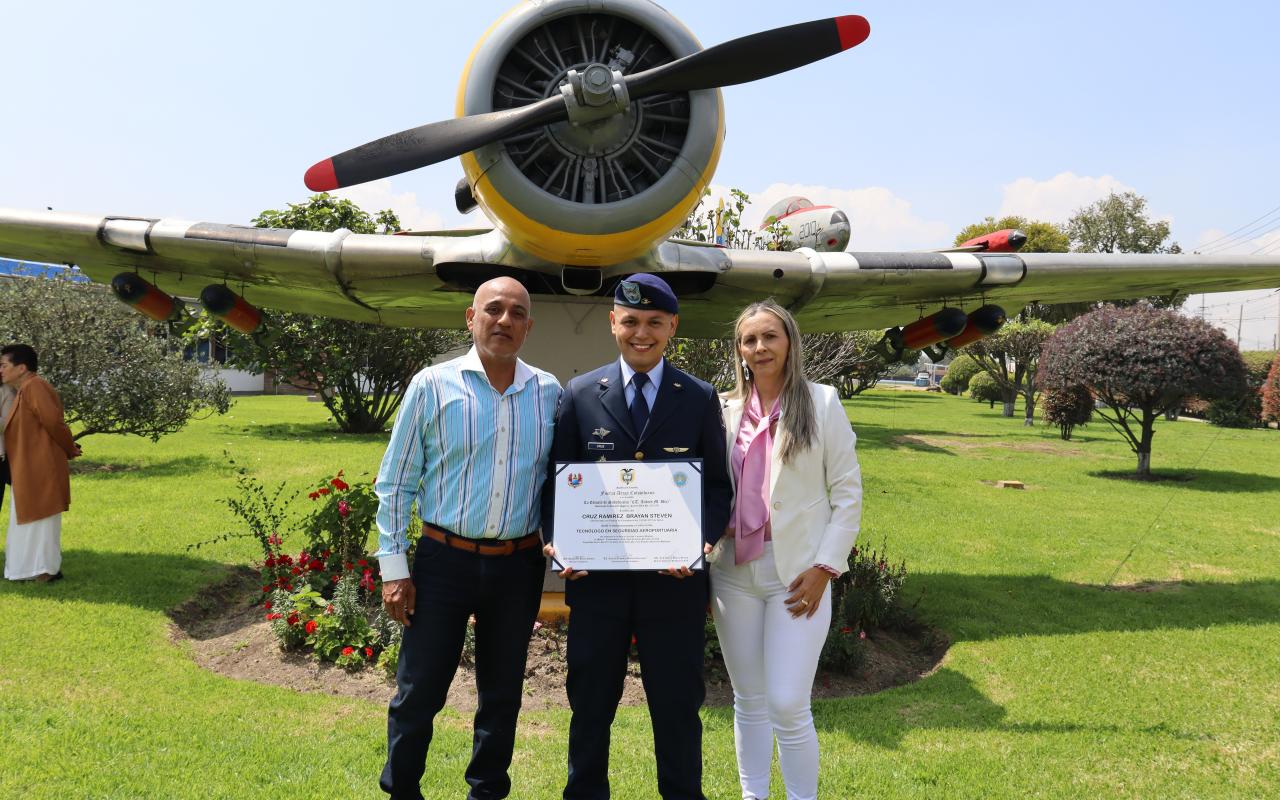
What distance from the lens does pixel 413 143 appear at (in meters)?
4.93

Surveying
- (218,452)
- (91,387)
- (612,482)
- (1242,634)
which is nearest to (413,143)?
(612,482)

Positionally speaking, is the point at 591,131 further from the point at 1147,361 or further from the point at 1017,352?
the point at 1017,352

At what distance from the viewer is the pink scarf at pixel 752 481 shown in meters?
3.04

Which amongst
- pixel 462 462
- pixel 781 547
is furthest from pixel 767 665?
pixel 462 462

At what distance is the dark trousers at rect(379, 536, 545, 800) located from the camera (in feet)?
9.98

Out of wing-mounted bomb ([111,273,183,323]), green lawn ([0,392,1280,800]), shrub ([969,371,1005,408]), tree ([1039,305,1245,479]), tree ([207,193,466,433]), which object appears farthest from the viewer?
shrub ([969,371,1005,408])

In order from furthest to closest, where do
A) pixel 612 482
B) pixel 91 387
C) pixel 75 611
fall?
A: pixel 91 387 < pixel 75 611 < pixel 612 482

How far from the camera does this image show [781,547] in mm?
3000

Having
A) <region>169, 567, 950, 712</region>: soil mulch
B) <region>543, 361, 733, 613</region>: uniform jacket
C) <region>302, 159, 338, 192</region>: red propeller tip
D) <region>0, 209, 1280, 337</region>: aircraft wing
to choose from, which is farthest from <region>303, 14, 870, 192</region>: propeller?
<region>169, 567, 950, 712</region>: soil mulch

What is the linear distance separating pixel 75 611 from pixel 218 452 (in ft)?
40.3

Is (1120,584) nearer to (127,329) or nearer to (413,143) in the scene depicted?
(413,143)

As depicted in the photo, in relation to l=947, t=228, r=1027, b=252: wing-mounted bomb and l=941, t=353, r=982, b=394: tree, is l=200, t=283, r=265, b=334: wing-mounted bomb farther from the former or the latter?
l=941, t=353, r=982, b=394: tree

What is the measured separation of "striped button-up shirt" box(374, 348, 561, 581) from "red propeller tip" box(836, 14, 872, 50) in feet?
11.6

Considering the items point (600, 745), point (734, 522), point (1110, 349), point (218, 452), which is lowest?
point (218, 452)
